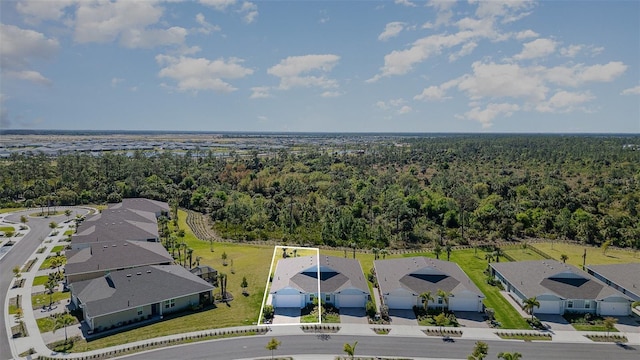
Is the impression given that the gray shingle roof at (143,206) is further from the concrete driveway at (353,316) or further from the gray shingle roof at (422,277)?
the concrete driveway at (353,316)

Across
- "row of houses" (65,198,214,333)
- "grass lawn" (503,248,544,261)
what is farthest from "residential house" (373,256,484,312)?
"row of houses" (65,198,214,333)

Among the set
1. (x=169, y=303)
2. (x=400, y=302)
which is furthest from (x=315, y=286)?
(x=169, y=303)

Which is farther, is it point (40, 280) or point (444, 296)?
point (40, 280)

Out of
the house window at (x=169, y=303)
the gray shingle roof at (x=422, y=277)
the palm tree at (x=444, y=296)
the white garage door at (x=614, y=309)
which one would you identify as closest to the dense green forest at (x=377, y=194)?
the gray shingle roof at (x=422, y=277)

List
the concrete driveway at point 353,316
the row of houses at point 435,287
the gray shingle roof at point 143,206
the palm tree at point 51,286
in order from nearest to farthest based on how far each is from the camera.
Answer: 1. the concrete driveway at point 353,316
2. the row of houses at point 435,287
3. the palm tree at point 51,286
4. the gray shingle roof at point 143,206

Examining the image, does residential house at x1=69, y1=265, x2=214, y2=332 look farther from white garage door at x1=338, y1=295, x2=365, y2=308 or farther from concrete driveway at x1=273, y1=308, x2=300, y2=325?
white garage door at x1=338, y1=295, x2=365, y2=308

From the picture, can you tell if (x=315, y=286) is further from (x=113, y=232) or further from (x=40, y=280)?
(x=113, y=232)

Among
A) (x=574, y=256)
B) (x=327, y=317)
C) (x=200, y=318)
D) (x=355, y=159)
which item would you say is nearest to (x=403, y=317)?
(x=327, y=317)
